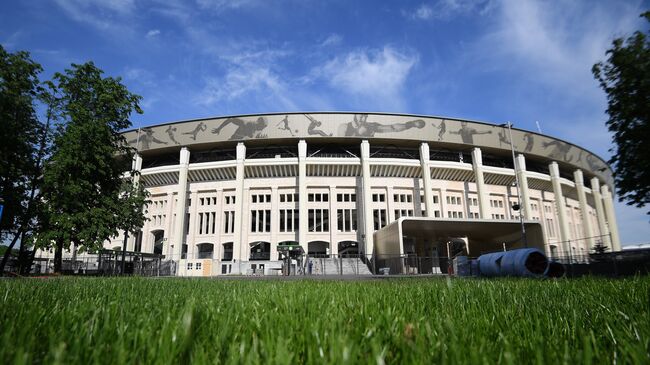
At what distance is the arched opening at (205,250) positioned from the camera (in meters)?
56.7

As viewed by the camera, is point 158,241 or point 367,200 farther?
point 158,241

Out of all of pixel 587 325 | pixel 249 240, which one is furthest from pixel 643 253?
pixel 249 240

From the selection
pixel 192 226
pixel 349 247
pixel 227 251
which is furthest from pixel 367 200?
pixel 192 226

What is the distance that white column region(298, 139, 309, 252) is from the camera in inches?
2100

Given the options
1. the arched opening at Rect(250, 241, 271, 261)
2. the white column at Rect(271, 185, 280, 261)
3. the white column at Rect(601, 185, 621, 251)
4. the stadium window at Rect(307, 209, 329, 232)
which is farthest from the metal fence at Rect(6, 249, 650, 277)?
the white column at Rect(601, 185, 621, 251)

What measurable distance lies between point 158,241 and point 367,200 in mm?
38497

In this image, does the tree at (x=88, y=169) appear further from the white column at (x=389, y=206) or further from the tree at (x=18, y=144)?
the white column at (x=389, y=206)

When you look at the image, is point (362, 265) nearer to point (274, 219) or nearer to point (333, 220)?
point (333, 220)

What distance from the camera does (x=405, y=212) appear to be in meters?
56.4

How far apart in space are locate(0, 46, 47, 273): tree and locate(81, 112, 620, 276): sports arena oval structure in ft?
106

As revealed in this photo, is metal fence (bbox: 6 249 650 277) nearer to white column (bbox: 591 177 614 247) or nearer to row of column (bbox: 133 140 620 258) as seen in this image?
row of column (bbox: 133 140 620 258)

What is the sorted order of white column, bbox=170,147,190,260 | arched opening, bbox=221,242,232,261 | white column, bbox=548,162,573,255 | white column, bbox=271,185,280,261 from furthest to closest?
white column, bbox=548,162,573,255, arched opening, bbox=221,242,232,261, white column, bbox=170,147,190,260, white column, bbox=271,185,280,261

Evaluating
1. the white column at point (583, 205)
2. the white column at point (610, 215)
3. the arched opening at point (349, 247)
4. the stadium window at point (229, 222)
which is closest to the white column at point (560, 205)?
the white column at point (583, 205)

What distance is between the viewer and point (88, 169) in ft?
69.7
